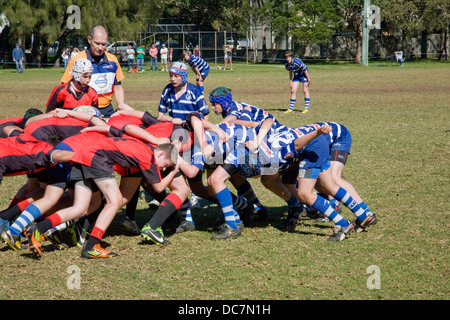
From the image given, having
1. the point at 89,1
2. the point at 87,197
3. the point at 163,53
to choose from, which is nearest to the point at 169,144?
the point at 87,197

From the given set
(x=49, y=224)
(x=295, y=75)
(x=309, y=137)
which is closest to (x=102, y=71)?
(x=49, y=224)

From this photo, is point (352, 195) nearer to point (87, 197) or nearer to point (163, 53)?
point (87, 197)

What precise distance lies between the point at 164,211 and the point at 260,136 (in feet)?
4.54

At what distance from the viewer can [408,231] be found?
6.43m

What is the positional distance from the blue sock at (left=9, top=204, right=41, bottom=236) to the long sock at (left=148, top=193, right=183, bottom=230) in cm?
120

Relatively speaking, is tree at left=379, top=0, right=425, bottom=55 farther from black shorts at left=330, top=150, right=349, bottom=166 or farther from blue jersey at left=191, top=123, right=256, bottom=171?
blue jersey at left=191, top=123, right=256, bottom=171

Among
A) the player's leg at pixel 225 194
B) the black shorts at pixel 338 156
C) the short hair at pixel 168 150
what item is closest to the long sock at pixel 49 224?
the short hair at pixel 168 150

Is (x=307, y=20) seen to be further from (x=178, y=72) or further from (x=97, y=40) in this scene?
(x=97, y=40)

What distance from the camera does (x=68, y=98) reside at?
22.7 feet

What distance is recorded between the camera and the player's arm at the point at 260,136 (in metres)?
6.30

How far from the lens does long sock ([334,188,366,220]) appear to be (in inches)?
253

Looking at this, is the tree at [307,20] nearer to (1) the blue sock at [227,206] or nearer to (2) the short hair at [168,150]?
(1) the blue sock at [227,206]

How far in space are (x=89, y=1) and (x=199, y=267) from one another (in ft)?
124

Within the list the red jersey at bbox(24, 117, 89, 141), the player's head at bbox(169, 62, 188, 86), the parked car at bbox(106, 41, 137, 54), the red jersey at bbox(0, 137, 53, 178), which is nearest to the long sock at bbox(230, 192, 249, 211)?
the player's head at bbox(169, 62, 188, 86)
